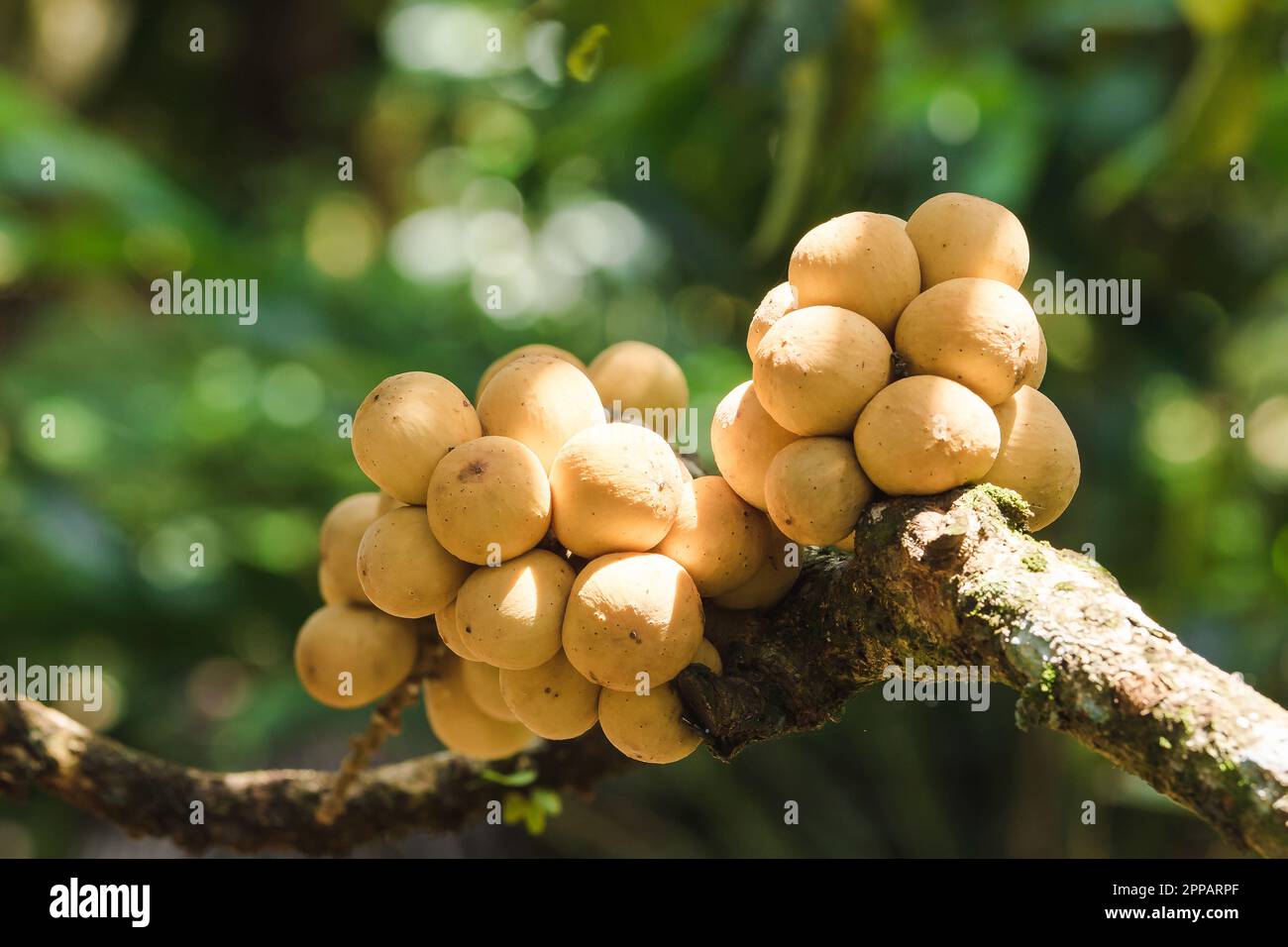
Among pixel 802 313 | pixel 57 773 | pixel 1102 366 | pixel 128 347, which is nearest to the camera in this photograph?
pixel 802 313

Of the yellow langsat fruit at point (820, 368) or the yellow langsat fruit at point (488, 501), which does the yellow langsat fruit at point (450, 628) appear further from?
the yellow langsat fruit at point (820, 368)

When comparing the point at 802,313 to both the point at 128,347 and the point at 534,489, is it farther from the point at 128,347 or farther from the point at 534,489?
the point at 128,347

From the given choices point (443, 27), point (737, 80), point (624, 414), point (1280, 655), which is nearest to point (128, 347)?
point (443, 27)

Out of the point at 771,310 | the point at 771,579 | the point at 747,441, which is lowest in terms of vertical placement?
the point at 771,579

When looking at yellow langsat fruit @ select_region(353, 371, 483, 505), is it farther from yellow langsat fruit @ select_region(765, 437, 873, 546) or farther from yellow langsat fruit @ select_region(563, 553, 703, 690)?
yellow langsat fruit @ select_region(765, 437, 873, 546)

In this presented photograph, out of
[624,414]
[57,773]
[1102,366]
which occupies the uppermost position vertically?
[1102,366]

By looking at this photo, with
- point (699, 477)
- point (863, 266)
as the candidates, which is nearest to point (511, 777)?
point (699, 477)

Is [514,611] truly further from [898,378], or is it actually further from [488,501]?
[898,378]
